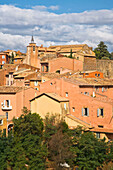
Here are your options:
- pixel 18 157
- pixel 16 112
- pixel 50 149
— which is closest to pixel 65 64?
pixel 16 112

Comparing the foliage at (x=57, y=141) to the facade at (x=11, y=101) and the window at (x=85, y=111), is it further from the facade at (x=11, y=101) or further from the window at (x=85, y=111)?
the facade at (x=11, y=101)

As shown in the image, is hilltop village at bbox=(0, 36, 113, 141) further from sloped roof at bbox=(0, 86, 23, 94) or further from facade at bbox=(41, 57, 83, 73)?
facade at bbox=(41, 57, 83, 73)

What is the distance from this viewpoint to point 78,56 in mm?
59219

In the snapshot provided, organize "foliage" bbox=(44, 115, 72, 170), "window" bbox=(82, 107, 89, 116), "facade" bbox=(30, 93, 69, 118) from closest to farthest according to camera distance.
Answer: "foliage" bbox=(44, 115, 72, 170) < "facade" bbox=(30, 93, 69, 118) < "window" bbox=(82, 107, 89, 116)

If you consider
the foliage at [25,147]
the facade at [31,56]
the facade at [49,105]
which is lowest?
the foliage at [25,147]

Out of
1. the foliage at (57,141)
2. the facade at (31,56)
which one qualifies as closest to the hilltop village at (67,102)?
the foliage at (57,141)

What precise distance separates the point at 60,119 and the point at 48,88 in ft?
20.8

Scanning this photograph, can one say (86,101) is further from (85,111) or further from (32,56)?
(32,56)

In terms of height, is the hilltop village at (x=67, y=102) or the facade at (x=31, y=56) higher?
the facade at (x=31, y=56)

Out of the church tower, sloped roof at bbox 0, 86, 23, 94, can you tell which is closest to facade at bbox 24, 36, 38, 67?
the church tower

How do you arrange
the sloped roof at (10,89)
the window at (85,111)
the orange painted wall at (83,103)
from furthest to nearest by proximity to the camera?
the sloped roof at (10,89) < the window at (85,111) < the orange painted wall at (83,103)

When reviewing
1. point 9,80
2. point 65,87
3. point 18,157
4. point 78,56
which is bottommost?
point 18,157

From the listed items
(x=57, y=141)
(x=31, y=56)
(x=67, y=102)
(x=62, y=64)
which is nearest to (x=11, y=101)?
(x=67, y=102)

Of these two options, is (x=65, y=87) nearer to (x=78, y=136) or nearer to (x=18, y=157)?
(x=78, y=136)
